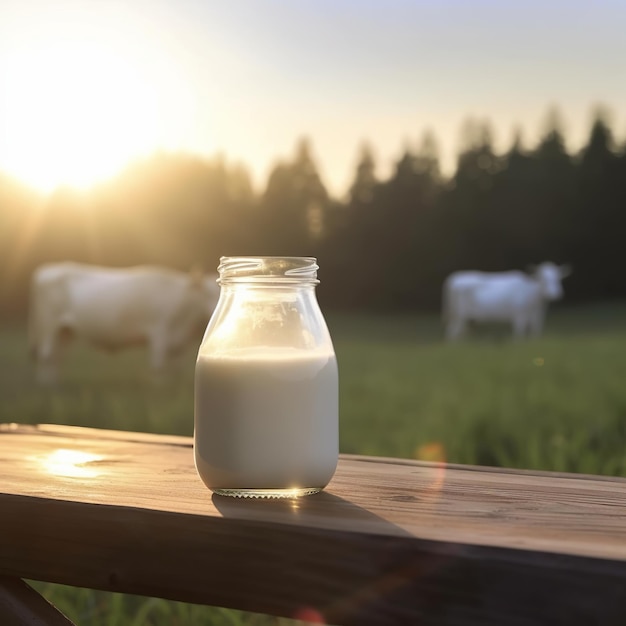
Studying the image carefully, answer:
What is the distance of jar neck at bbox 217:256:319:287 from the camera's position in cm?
81

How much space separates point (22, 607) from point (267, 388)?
0.31 metres

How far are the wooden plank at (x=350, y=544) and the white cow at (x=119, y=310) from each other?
18.8 ft

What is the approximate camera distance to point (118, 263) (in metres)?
14.7

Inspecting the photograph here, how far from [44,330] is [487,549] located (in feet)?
23.5

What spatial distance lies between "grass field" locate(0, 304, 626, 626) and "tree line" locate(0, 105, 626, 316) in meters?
5.89

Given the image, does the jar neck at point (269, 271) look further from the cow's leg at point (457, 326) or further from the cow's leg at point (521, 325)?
the cow's leg at point (457, 326)

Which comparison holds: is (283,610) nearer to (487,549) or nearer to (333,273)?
(487,549)

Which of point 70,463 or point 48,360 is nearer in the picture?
point 70,463

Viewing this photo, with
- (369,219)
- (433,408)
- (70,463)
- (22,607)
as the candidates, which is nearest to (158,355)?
(433,408)

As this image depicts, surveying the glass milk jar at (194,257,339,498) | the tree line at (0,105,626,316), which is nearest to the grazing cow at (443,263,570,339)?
the tree line at (0,105,626,316)

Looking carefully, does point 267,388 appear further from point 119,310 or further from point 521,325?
point 521,325

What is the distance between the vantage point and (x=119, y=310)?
272 inches

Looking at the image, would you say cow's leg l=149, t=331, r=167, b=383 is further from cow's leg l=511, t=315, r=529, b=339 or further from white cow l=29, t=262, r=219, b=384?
cow's leg l=511, t=315, r=529, b=339

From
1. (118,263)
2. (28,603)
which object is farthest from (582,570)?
(118,263)
